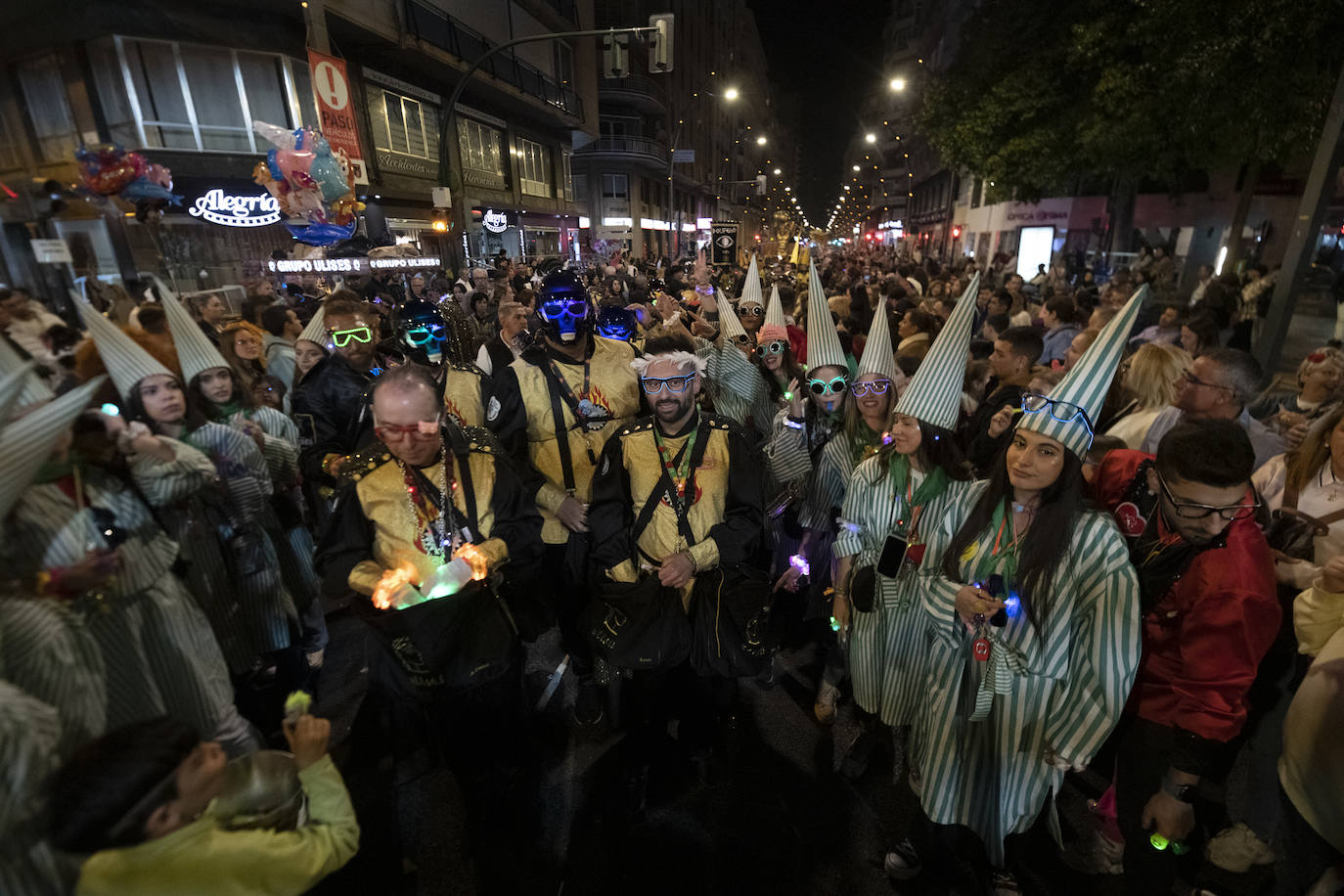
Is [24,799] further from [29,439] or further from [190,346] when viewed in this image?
[190,346]

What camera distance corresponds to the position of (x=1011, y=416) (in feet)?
11.4

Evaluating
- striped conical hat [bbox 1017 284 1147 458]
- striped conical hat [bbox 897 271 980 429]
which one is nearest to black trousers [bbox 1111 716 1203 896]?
striped conical hat [bbox 1017 284 1147 458]

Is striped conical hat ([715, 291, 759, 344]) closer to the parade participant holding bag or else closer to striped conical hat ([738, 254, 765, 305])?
striped conical hat ([738, 254, 765, 305])

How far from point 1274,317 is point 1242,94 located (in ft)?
12.7

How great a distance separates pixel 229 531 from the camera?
3533 millimetres

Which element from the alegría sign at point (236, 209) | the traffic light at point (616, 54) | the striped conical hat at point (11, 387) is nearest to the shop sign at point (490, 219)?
the alegría sign at point (236, 209)

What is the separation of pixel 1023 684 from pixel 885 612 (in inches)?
27.7

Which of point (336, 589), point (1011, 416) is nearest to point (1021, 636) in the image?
point (1011, 416)

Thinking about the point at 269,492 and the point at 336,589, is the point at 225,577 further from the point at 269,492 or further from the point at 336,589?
the point at 336,589

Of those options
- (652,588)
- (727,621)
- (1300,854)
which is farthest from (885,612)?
(1300,854)

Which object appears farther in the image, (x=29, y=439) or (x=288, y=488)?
(x=288, y=488)

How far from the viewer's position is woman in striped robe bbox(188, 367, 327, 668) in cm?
369

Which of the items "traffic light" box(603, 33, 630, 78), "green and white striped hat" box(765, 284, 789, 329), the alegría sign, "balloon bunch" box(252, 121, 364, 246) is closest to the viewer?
"green and white striped hat" box(765, 284, 789, 329)

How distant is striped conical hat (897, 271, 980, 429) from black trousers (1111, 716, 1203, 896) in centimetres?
163
